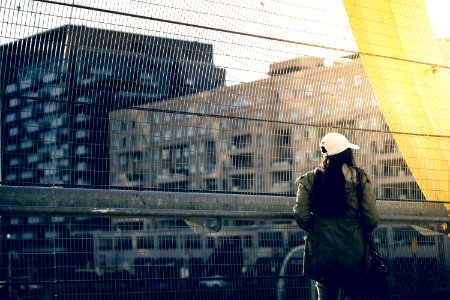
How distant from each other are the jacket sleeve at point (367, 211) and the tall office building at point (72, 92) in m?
2.01

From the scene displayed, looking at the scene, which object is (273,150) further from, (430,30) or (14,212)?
(430,30)

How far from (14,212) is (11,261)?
0.43m

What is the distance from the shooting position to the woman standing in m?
5.19

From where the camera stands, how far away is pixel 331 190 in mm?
5227

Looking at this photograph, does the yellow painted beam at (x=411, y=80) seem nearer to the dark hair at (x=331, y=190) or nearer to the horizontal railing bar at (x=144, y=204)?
the horizontal railing bar at (x=144, y=204)

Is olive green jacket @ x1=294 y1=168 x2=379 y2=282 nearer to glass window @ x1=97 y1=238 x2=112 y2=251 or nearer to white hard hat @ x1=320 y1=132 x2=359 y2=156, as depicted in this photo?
white hard hat @ x1=320 y1=132 x2=359 y2=156

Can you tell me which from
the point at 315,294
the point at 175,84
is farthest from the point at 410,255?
the point at 175,84

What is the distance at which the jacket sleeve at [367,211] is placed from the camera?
5.26 m

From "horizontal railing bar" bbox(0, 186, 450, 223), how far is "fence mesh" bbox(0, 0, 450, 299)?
3 cm

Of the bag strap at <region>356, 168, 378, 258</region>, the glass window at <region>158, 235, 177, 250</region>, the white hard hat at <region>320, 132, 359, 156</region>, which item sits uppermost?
the white hard hat at <region>320, 132, 359, 156</region>

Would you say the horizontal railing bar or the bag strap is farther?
the horizontal railing bar

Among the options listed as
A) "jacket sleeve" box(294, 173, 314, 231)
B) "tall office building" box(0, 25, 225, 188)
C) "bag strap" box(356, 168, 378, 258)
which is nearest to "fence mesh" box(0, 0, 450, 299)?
"tall office building" box(0, 25, 225, 188)

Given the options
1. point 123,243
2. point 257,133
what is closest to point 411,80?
point 257,133

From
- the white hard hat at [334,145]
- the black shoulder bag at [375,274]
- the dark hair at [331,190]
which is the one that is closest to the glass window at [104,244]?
the dark hair at [331,190]
